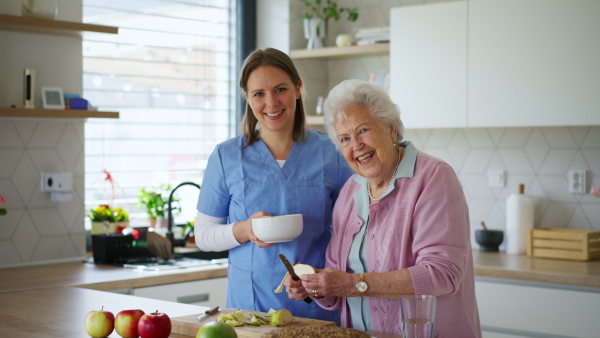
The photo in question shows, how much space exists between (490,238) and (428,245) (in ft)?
6.88

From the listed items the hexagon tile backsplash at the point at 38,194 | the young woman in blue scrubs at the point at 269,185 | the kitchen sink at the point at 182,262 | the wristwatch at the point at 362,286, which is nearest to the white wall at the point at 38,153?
the hexagon tile backsplash at the point at 38,194

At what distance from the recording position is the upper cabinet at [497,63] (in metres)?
3.52

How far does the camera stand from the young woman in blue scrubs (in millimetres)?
2473

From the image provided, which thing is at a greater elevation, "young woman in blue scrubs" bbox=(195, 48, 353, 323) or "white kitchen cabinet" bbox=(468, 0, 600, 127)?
"white kitchen cabinet" bbox=(468, 0, 600, 127)

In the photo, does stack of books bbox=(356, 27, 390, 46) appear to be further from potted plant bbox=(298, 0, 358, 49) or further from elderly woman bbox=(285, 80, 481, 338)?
elderly woman bbox=(285, 80, 481, 338)

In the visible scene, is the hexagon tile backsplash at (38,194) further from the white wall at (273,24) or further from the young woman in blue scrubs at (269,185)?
the white wall at (273,24)

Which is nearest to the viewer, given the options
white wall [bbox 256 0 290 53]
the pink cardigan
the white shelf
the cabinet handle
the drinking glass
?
the drinking glass

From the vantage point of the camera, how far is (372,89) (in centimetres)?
221

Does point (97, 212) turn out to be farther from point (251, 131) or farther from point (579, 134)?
point (579, 134)

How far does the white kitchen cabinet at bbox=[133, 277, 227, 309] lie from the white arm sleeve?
76cm

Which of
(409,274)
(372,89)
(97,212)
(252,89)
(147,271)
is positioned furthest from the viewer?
(97,212)

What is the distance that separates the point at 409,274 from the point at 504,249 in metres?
2.24

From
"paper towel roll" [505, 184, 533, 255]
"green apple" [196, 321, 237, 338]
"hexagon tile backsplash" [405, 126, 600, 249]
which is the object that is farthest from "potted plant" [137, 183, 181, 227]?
"green apple" [196, 321, 237, 338]

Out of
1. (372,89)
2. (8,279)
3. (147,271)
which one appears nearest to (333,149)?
(372,89)
